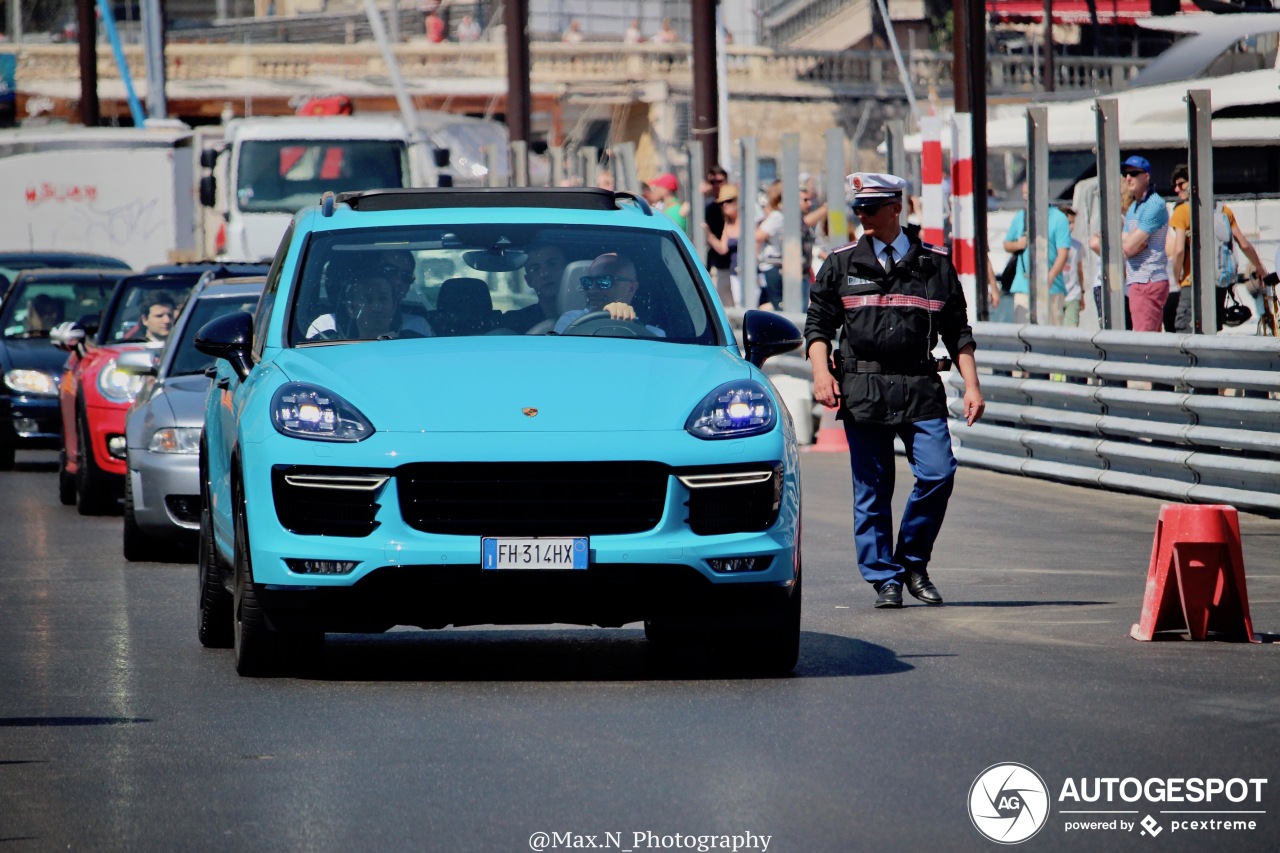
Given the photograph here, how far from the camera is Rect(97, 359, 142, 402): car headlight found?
1653 centimetres


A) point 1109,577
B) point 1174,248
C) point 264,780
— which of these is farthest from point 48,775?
point 1174,248

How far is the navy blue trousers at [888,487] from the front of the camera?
10969mm

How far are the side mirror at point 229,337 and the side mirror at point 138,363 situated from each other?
16.1 feet

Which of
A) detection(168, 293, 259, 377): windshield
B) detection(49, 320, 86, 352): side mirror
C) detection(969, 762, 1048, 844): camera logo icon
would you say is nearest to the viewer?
detection(969, 762, 1048, 844): camera logo icon

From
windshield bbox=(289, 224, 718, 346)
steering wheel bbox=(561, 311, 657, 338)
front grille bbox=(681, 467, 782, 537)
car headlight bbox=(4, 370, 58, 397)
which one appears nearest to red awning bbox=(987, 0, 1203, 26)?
car headlight bbox=(4, 370, 58, 397)

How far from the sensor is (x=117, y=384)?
54.7ft

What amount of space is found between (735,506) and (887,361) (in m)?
2.43

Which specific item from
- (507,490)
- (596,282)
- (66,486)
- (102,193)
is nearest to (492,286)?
(596,282)

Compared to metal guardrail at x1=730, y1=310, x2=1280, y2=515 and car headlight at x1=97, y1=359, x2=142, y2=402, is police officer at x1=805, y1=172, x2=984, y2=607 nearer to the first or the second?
metal guardrail at x1=730, y1=310, x2=1280, y2=515

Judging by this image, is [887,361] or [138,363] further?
[138,363]

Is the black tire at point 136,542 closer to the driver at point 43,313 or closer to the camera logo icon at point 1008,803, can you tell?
the camera logo icon at point 1008,803

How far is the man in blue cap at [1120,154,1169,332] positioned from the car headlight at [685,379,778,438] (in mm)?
10364

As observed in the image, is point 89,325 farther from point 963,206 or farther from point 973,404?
point 973,404

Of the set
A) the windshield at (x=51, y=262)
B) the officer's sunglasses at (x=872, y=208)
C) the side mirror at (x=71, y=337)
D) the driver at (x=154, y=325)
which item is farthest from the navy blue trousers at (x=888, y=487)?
the windshield at (x=51, y=262)
